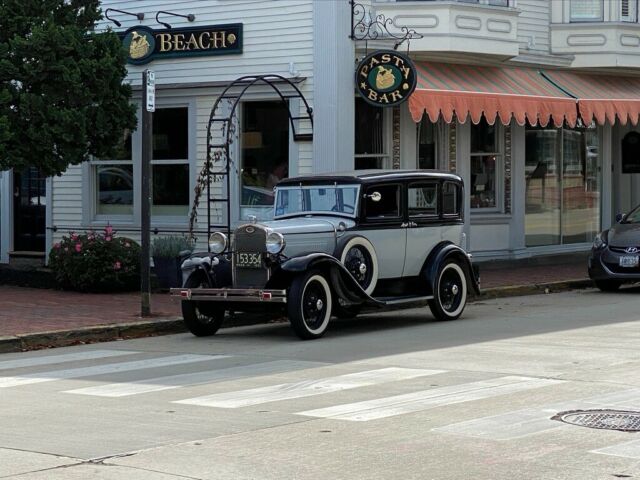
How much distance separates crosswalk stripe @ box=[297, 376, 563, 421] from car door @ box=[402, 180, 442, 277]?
14.7 feet

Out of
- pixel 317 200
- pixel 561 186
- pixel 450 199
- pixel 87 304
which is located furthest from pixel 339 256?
pixel 561 186

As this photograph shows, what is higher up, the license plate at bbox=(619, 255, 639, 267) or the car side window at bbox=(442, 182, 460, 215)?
the car side window at bbox=(442, 182, 460, 215)

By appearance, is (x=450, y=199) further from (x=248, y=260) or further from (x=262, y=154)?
(x=262, y=154)

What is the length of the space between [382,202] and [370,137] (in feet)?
20.1

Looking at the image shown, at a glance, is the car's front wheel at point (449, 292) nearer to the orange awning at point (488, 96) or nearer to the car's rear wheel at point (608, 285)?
the orange awning at point (488, 96)

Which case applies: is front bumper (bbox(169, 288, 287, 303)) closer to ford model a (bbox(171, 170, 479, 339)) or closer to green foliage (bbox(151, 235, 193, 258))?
ford model a (bbox(171, 170, 479, 339))

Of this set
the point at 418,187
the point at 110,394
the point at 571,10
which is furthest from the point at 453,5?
the point at 110,394

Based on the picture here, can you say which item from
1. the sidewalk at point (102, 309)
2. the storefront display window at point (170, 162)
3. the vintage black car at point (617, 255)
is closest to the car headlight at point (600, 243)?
the vintage black car at point (617, 255)

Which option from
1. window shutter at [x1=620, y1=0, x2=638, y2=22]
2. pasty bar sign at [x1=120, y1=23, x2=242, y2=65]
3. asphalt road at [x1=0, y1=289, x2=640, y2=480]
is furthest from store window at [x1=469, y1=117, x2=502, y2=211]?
→ asphalt road at [x1=0, y1=289, x2=640, y2=480]

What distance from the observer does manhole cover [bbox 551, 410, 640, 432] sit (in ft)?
27.4

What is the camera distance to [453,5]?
2030 cm

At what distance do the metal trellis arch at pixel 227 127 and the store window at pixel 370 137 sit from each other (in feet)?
3.84

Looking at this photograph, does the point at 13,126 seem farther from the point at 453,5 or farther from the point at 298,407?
the point at 298,407

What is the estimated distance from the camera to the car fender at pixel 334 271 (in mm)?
13211
